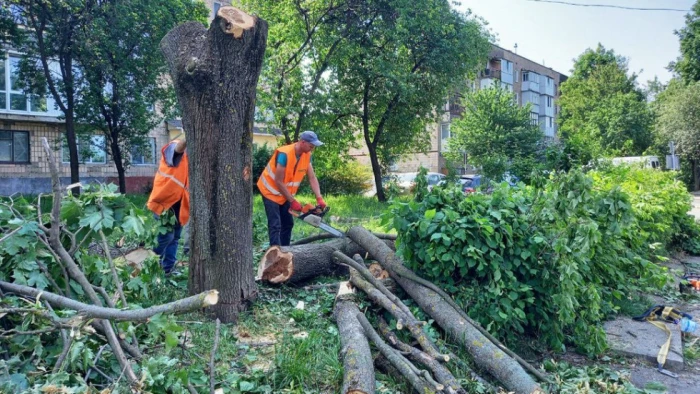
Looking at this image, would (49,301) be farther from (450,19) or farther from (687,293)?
(450,19)

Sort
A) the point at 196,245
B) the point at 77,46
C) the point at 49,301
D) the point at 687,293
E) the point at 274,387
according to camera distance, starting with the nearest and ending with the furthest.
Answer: the point at 49,301 < the point at 274,387 < the point at 196,245 < the point at 687,293 < the point at 77,46

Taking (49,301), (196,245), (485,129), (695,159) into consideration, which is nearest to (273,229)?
(196,245)

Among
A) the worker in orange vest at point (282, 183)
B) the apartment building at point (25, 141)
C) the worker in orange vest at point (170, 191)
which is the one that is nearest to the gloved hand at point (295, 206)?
the worker in orange vest at point (282, 183)

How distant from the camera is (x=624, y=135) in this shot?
37.9m

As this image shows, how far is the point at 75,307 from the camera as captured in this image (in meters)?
2.44

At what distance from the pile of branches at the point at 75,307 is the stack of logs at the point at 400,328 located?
1.18m

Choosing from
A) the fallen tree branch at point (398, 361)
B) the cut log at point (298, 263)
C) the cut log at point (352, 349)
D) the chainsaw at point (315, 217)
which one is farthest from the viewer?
the chainsaw at point (315, 217)

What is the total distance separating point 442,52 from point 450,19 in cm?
112

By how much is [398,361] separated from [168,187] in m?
3.06

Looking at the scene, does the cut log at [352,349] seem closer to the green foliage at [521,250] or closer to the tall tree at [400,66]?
the green foliage at [521,250]

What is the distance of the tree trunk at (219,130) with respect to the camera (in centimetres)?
399

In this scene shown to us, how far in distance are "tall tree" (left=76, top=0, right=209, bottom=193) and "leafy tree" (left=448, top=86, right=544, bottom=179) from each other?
11.7m

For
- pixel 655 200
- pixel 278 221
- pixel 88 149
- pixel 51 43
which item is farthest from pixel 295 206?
pixel 88 149

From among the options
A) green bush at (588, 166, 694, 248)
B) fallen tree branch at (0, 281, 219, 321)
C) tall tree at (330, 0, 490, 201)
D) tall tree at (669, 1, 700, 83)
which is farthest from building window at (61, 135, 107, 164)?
tall tree at (669, 1, 700, 83)
